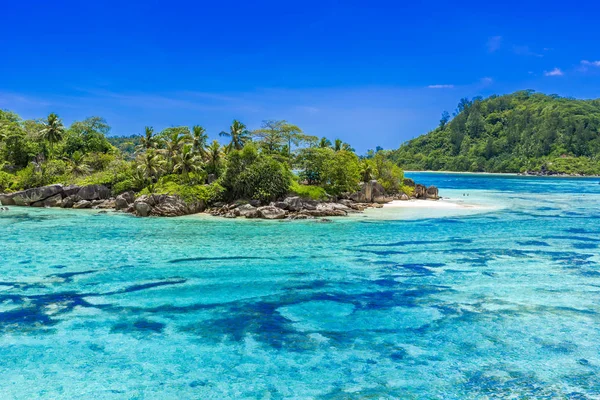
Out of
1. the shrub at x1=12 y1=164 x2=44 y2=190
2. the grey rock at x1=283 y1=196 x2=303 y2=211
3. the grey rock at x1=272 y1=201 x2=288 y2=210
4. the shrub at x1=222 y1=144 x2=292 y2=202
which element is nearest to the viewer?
the grey rock at x1=283 y1=196 x2=303 y2=211

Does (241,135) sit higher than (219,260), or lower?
higher

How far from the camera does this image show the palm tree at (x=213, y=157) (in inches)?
2068

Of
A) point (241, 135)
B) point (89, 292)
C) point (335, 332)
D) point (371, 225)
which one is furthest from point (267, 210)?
point (335, 332)

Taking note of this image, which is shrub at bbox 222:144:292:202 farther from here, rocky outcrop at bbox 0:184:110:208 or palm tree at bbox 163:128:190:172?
rocky outcrop at bbox 0:184:110:208

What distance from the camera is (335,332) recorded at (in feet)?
48.8

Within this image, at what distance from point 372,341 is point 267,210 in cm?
2937

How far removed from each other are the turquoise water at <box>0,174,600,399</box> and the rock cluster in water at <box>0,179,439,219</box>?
11.8m

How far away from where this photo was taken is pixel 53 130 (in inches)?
2386

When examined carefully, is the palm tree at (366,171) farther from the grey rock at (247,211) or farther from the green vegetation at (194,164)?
the grey rock at (247,211)

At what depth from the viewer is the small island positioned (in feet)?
151

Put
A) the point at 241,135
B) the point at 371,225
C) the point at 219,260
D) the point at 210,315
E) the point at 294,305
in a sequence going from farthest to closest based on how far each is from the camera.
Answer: the point at 241,135 → the point at 371,225 → the point at 219,260 → the point at 294,305 → the point at 210,315

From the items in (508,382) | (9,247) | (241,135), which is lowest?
(508,382)

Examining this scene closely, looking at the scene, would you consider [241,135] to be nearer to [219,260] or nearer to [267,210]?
[267,210]

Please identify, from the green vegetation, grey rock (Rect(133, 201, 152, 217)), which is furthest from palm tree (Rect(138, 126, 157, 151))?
grey rock (Rect(133, 201, 152, 217))
